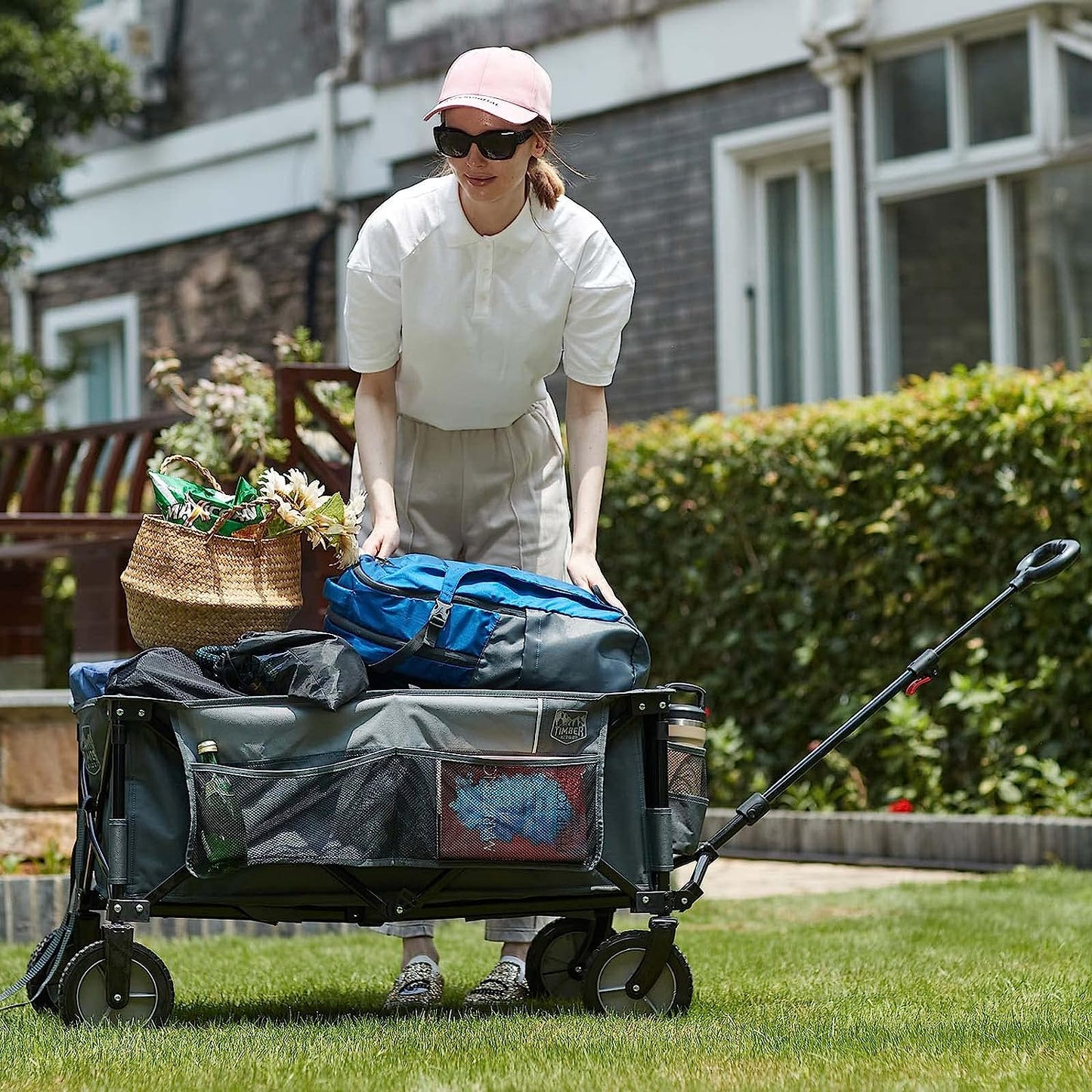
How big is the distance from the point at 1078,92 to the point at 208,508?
22.6 ft

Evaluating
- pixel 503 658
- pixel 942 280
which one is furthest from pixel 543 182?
pixel 942 280

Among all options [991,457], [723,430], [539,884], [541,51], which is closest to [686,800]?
[539,884]

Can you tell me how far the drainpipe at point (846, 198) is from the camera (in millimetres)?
10539

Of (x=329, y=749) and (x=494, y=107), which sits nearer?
(x=329, y=749)

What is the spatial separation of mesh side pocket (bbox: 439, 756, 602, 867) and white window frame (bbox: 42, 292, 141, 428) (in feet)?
36.5

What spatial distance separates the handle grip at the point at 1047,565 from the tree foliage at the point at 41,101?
360 inches

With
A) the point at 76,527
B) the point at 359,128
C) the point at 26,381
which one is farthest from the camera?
the point at 359,128

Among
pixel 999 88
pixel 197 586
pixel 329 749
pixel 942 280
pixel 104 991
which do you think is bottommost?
pixel 104 991

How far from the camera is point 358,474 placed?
455 centimetres

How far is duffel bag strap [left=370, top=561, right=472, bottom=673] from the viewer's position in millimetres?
3926

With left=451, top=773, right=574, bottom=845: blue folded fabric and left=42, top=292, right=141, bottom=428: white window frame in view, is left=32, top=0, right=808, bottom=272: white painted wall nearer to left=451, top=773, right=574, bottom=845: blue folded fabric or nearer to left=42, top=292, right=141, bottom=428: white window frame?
left=42, top=292, right=141, bottom=428: white window frame

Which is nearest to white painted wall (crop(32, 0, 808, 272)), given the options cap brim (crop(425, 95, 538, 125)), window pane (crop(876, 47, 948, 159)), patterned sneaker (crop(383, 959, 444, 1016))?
window pane (crop(876, 47, 948, 159))

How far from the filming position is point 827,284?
36.7ft

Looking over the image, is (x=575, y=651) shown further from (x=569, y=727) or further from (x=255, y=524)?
(x=255, y=524)
